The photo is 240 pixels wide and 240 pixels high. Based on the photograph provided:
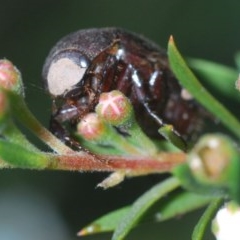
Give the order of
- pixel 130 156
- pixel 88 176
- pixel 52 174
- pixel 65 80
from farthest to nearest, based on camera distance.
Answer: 1. pixel 52 174
2. pixel 88 176
3. pixel 65 80
4. pixel 130 156

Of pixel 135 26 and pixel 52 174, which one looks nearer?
pixel 52 174

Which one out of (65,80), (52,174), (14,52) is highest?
(65,80)

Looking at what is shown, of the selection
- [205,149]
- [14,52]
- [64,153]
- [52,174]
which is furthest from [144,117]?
[14,52]

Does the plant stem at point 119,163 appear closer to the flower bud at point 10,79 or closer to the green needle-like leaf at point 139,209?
the green needle-like leaf at point 139,209

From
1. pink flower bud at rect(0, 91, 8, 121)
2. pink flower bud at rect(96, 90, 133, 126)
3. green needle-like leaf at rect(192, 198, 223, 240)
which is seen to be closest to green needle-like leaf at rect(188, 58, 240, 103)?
pink flower bud at rect(96, 90, 133, 126)

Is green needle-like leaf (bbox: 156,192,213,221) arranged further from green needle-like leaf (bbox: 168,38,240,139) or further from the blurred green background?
the blurred green background

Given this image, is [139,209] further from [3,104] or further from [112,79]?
[112,79]

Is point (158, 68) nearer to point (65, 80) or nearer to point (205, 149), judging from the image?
point (65, 80)

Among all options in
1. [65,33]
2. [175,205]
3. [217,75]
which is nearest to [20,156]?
[175,205]
